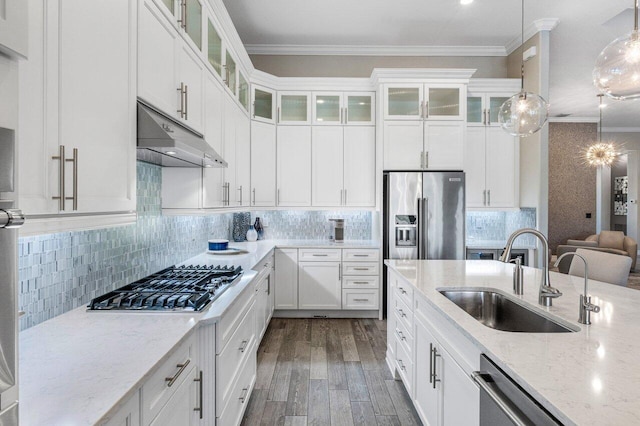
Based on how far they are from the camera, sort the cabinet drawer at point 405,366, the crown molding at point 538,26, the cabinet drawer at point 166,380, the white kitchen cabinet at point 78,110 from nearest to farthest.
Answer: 1. the white kitchen cabinet at point 78,110
2. the cabinet drawer at point 166,380
3. the cabinet drawer at point 405,366
4. the crown molding at point 538,26

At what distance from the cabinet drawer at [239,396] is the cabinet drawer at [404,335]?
1047mm

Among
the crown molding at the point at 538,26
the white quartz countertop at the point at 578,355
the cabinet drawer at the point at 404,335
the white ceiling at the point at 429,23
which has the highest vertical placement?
the white ceiling at the point at 429,23

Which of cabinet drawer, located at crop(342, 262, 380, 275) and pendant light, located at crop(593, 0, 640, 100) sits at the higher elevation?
pendant light, located at crop(593, 0, 640, 100)

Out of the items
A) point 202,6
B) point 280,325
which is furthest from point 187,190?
point 280,325

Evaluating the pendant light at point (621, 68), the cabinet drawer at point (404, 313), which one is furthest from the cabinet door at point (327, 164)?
Result: the pendant light at point (621, 68)

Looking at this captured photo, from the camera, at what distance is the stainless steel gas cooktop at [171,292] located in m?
1.55

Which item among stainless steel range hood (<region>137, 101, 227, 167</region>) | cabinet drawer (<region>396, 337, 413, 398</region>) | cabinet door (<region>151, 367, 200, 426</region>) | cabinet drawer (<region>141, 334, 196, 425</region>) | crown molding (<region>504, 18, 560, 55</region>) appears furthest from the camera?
crown molding (<region>504, 18, 560, 55</region>)

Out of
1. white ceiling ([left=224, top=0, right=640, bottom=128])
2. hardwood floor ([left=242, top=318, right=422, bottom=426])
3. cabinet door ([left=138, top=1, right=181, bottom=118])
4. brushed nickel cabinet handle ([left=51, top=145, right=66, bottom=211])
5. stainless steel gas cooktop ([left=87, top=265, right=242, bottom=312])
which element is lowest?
hardwood floor ([left=242, top=318, right=422, bottom=426])

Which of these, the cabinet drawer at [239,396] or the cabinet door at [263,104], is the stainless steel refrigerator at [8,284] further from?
the cabinet door at [263,104]

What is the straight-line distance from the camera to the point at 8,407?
570 mm

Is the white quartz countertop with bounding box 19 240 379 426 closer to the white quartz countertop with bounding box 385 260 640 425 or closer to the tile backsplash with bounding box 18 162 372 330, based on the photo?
the tile backsplash with bounding box 18 162 372 330

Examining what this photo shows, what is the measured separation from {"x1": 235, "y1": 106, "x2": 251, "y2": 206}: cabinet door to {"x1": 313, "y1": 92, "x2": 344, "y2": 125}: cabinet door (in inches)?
33.8

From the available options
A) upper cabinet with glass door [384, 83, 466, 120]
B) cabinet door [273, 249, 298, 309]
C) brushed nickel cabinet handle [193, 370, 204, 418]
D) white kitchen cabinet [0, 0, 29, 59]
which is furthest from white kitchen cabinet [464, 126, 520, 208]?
white kitchen cabinet [0, 0, 29, 59]

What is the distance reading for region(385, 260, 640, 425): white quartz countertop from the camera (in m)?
0.86
